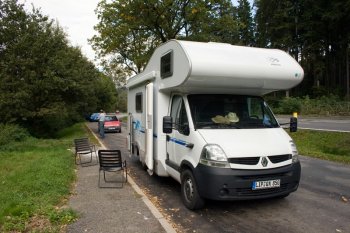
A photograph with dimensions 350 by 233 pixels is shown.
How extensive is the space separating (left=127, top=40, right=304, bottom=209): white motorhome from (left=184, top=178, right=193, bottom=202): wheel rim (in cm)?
2

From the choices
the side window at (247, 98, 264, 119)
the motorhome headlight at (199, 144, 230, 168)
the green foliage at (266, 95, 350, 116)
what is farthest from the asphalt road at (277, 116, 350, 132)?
the motorhome headlight at (199, 144, 230, 168)

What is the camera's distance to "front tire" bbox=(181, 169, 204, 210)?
6.12 m

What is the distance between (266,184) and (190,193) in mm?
1434

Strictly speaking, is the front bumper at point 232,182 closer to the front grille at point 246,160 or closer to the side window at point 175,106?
the front grille at point 246,160

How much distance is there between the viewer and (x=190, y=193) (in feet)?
20.9

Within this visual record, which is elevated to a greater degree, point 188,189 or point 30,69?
point 30,69

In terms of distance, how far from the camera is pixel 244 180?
18.4 ft

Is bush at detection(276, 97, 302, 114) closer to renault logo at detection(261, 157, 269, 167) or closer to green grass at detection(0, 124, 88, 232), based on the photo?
green grass at detection(0, 124, 88, 232)

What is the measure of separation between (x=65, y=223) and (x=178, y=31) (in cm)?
2281

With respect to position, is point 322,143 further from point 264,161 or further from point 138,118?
point 264,161

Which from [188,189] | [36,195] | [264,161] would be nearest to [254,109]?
[264,161]

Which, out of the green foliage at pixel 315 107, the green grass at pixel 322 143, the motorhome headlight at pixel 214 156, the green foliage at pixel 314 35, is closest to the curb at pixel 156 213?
the motorhome headlight at pixel 214 156

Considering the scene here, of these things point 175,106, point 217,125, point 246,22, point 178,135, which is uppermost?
point 246,22

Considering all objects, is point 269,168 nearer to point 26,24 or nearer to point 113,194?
point 113,194
